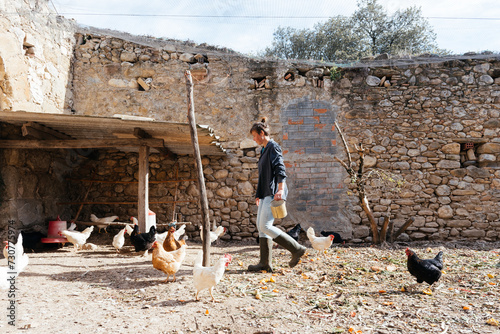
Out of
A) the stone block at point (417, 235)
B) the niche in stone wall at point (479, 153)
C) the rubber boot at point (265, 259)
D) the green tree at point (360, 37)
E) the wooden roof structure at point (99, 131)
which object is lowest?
the stone block at point (417, 235)

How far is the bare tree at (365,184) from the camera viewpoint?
5582mm

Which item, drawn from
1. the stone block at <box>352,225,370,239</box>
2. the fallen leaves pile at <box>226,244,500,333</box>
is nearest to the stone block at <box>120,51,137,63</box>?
the fallen leaves pile at <box>226,244,500,333</box>

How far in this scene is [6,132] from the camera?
→ 15.8 ft

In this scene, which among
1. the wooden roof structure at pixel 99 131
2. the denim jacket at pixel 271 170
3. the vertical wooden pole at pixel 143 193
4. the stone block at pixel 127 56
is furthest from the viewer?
the stone block at pixel 127 56

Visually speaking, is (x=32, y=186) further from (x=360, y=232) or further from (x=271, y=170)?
(x=360, y=232)

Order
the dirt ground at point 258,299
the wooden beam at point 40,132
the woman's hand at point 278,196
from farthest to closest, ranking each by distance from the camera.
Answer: the wooden beam at point 40,132 < the woman's hand at point 278,196 < the dirt ground at point 258,299

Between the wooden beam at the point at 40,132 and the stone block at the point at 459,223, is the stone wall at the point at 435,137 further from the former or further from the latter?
the wooden beam at the point at 40,132

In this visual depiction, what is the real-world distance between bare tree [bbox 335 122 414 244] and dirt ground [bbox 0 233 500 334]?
4.95ft

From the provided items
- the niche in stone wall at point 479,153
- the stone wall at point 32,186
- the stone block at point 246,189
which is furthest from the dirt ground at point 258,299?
the niche in stone wall at point 479,153

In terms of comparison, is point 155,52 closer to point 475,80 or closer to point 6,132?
point 6,132

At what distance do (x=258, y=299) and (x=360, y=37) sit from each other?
12047 mm

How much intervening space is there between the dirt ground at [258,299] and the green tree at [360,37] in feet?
31.5

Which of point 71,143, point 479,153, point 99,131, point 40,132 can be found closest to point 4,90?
point 40,132

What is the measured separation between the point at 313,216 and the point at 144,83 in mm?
4375
